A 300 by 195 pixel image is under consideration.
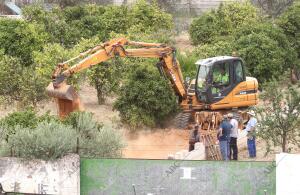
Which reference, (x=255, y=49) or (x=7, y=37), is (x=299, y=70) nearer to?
(x=255, y=49)

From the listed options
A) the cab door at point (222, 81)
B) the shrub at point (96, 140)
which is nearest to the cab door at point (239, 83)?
the cab door at point (222, 81)

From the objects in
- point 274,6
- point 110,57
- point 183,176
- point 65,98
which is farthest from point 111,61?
point 274,6

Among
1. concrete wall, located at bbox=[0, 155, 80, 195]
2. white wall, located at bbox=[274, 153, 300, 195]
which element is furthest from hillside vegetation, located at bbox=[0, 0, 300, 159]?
white wall, located at bbox=[274, 153, 300, 195]

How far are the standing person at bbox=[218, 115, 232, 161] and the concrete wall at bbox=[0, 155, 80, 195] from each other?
16.3 ft

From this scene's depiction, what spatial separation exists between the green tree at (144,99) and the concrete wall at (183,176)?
7.43 metres

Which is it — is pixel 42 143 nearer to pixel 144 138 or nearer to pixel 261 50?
pixel 144 138

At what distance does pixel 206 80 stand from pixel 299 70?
10581 mm

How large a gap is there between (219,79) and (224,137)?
4384 mm

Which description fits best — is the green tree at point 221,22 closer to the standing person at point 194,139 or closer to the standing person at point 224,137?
the standing person at point 194,139

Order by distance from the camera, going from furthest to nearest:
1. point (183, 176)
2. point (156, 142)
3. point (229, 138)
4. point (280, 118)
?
point (156, 142)
point (229, 138)
point (280, 118)
point (183, 176)

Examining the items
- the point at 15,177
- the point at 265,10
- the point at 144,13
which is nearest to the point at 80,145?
the point at 15,177

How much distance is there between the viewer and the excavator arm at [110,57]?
2148 cm

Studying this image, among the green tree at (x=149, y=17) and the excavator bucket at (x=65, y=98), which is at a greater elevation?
the green tree at (x=149, y=17)

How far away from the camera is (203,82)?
75.6 feet
